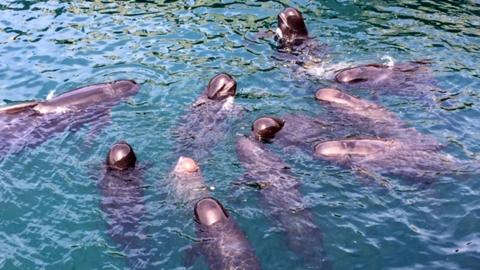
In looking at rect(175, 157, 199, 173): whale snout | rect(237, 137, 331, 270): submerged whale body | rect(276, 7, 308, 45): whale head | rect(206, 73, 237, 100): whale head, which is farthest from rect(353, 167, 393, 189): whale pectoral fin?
rect(276, 7, 308, 45): whale head

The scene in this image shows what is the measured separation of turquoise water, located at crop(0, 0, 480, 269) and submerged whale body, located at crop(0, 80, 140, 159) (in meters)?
0.25

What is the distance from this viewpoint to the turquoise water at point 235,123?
8.41m

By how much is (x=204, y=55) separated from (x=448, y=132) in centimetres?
569

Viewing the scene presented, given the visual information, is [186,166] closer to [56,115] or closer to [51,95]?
[56,115]

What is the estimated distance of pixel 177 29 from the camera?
1510 centimetres

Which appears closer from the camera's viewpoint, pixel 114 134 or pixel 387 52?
pixel 114 134

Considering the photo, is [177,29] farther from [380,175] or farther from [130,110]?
[380,175]

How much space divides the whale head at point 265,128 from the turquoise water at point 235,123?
53 centimetres

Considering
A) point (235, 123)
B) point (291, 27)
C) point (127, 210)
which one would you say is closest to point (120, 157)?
point (127, 210)

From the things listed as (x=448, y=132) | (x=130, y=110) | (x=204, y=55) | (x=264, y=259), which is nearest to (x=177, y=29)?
(x=204, y=55)

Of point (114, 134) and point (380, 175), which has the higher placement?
point (380, 175)

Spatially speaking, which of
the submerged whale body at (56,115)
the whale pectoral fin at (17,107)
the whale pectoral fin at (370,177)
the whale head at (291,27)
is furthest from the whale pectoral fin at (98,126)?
the whale head at (291,27)

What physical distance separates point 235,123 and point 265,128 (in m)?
0.93

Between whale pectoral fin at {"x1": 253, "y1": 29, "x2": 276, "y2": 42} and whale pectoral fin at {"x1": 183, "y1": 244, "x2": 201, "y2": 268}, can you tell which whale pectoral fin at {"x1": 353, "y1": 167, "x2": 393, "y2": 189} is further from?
whale pectoral fin at {"x1": 253, "y1": 29, "x2": 276, "y2": 42}
